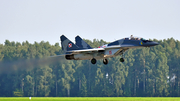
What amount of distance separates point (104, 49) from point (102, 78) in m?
91.5

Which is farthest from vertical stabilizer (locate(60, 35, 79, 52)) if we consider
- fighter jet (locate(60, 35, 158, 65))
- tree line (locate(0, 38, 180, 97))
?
tree line (locate(0, 38, 180, 97))

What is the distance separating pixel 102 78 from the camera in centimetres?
13975

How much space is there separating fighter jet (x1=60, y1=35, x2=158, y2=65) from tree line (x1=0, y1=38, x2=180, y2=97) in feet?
268

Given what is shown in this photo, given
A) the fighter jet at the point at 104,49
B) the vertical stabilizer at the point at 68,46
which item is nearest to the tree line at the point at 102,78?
the vertical stabilizer at the point at 68,46

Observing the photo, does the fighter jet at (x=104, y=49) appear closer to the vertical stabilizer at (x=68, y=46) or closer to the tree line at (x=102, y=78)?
the vertical stabilizer at (x=68, y=46)

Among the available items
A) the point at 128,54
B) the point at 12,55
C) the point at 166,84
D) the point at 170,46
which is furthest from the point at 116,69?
the point at 12,55

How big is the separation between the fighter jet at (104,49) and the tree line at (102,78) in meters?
81.5

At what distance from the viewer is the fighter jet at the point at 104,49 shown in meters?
46.8

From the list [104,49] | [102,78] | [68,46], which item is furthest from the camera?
[102,78]

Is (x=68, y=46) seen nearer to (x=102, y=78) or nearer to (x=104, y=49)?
(x=104, y=49)

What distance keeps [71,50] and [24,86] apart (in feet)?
296

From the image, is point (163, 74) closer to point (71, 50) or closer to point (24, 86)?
point (24, 86)

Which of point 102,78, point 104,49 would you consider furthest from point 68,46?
point 102,78

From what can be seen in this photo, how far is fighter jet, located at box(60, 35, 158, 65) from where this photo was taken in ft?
153
